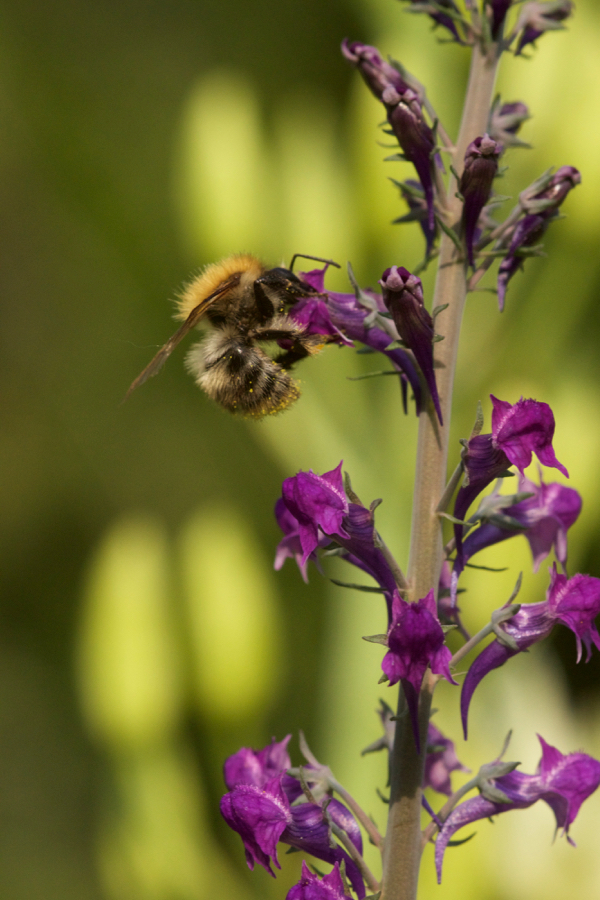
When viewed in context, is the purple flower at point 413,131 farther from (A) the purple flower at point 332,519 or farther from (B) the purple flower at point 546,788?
(B) the purple flower at point 546,788

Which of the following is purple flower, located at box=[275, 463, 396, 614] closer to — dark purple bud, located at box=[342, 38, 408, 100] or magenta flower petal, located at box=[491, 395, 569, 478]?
magenta flower petal, located at box=[491, 395, 569, 478]

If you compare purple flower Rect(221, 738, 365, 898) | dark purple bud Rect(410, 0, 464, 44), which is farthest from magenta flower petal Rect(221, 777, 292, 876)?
dark purple bud Rect(410, 0, 464, 44)

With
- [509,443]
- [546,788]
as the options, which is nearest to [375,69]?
[509,443]

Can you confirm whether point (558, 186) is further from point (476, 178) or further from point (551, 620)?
point (551, 620)

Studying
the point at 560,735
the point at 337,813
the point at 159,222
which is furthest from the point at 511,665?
the point at 159,222

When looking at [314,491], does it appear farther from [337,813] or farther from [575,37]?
[575,37]

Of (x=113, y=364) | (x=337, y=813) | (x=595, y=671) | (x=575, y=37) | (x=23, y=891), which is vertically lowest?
(x=23, y=891)

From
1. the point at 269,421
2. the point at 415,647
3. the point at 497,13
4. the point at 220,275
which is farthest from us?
the point at 269,421
